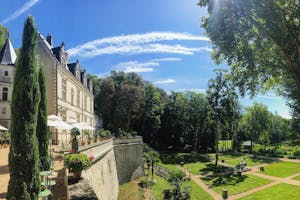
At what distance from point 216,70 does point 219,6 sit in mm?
33284

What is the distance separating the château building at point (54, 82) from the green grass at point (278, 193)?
62.8 ft

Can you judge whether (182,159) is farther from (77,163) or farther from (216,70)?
(77,163)

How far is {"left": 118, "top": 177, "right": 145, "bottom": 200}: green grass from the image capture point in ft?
78.4

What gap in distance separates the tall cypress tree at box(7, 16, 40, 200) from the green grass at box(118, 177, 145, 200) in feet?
57.9

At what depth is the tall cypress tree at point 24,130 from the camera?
705 cm

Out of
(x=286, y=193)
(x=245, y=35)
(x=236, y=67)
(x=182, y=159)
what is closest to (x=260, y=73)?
(x=236, y=67)

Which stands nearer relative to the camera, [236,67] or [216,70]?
[236,67]

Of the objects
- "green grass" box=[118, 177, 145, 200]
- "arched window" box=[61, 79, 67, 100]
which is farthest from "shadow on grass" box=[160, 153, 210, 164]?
"arched window" box=[61, 79, 67, 100]

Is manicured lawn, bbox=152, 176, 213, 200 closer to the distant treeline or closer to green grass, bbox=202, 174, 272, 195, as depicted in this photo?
green grass, bbox=202, 174, 272, 195

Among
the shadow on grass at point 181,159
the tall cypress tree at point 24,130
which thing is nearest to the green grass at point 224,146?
the shadow on grass at point 181,159

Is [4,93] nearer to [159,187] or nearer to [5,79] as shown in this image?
[5,79]

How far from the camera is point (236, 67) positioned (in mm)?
16156

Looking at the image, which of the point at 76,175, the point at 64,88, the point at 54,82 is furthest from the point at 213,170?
the point at 76,175

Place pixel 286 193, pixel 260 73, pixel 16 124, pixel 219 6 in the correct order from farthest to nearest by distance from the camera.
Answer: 1. pixel 286 193
2. pixel 260 73
3. pixel 219 6
4. pixel 16 124
